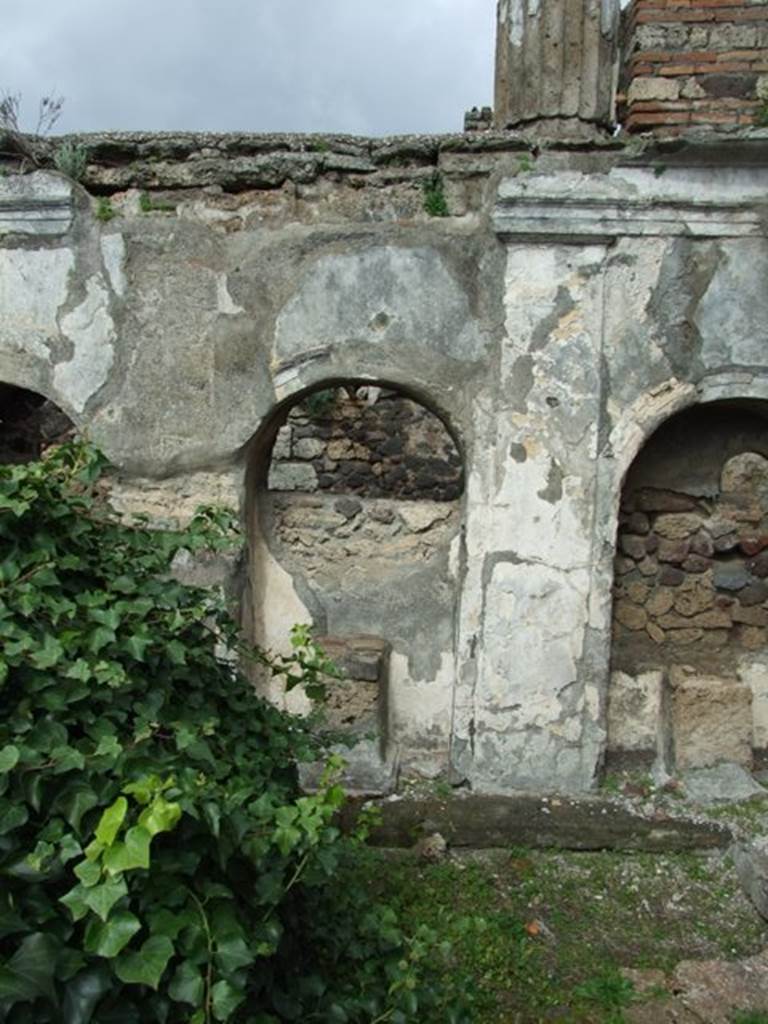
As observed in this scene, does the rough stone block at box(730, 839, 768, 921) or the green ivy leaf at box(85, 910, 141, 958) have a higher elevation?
the green ivy leaf at box(85, 910, 141, 958)

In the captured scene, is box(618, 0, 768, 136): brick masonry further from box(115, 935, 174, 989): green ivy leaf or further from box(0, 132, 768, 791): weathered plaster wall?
box(115, 935, 174, 989): green ivy leaf

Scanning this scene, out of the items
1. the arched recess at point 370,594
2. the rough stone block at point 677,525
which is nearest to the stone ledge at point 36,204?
the arched recess at point 370,594

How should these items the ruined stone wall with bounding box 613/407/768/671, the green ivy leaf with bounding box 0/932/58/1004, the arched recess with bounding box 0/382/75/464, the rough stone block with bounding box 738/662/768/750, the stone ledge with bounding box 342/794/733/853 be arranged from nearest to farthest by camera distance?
the green ivy leaf with bounding box 0/932/58/1004
the stone ledge with bounding box 342/794/733/853
the rough stone block with bounding box 738/662/768/750
the ruined stone wall with bounding box 613/407/768/671
the arched recess with bounding box 0/382/75/464

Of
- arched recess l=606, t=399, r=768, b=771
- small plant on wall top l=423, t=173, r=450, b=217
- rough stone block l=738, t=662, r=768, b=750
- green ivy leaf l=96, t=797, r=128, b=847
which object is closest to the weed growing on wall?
small plant on wall top l=423, t=173, r=450, b=217

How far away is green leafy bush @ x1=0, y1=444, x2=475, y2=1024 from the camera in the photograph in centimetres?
158

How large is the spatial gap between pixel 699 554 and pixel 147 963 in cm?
391

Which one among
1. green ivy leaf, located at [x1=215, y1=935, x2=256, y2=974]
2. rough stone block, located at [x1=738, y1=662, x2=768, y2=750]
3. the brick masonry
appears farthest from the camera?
the brick masonry

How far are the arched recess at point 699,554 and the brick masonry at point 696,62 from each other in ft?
6.37

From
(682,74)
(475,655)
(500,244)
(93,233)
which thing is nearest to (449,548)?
(475,655)

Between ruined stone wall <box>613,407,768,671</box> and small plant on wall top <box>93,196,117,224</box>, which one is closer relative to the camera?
small plant on wall top <box>93,196,117,224</box>

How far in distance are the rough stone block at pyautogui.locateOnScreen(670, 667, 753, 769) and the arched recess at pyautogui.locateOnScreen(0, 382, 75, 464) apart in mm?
4343

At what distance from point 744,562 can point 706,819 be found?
1387mm

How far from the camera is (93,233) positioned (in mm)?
4344

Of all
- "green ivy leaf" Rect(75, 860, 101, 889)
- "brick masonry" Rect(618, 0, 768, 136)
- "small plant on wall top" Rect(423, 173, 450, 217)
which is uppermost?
"brick masonry" Rect(618, 0, 768, 136)
